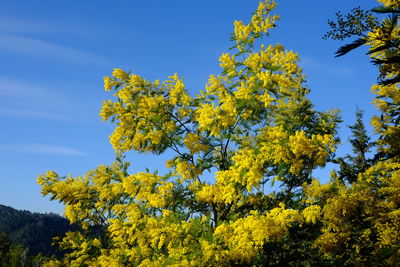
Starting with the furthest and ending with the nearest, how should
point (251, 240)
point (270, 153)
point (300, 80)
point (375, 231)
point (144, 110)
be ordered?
point (300, 80)
point (144, 110)
point (375, 231)
point (270, 153)
point (251, 240)

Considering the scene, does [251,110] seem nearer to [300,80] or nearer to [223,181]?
[223,181]

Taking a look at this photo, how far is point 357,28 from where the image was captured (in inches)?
252

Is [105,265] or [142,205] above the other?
[142,205]

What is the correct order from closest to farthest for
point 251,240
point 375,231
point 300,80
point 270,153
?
point 251,240 < point 270,153 < point 375,231 < point 300,80

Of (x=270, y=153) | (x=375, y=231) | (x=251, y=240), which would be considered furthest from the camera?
(x=375, y=231)

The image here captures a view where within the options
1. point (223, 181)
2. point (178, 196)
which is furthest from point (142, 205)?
point (223, 181)

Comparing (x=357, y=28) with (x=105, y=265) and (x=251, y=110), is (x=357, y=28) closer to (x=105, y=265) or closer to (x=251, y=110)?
(x=251, y=110)

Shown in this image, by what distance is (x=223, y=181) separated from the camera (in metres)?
7.36

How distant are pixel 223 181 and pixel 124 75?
3811 millimetres

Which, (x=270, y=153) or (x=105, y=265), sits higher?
(x=270, y=153)

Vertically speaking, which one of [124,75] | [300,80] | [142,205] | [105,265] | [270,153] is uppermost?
[300,80]

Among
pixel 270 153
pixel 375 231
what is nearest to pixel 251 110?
pixel 270 153

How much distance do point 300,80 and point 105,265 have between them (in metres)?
8.60

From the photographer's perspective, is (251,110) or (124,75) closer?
(251,110)
